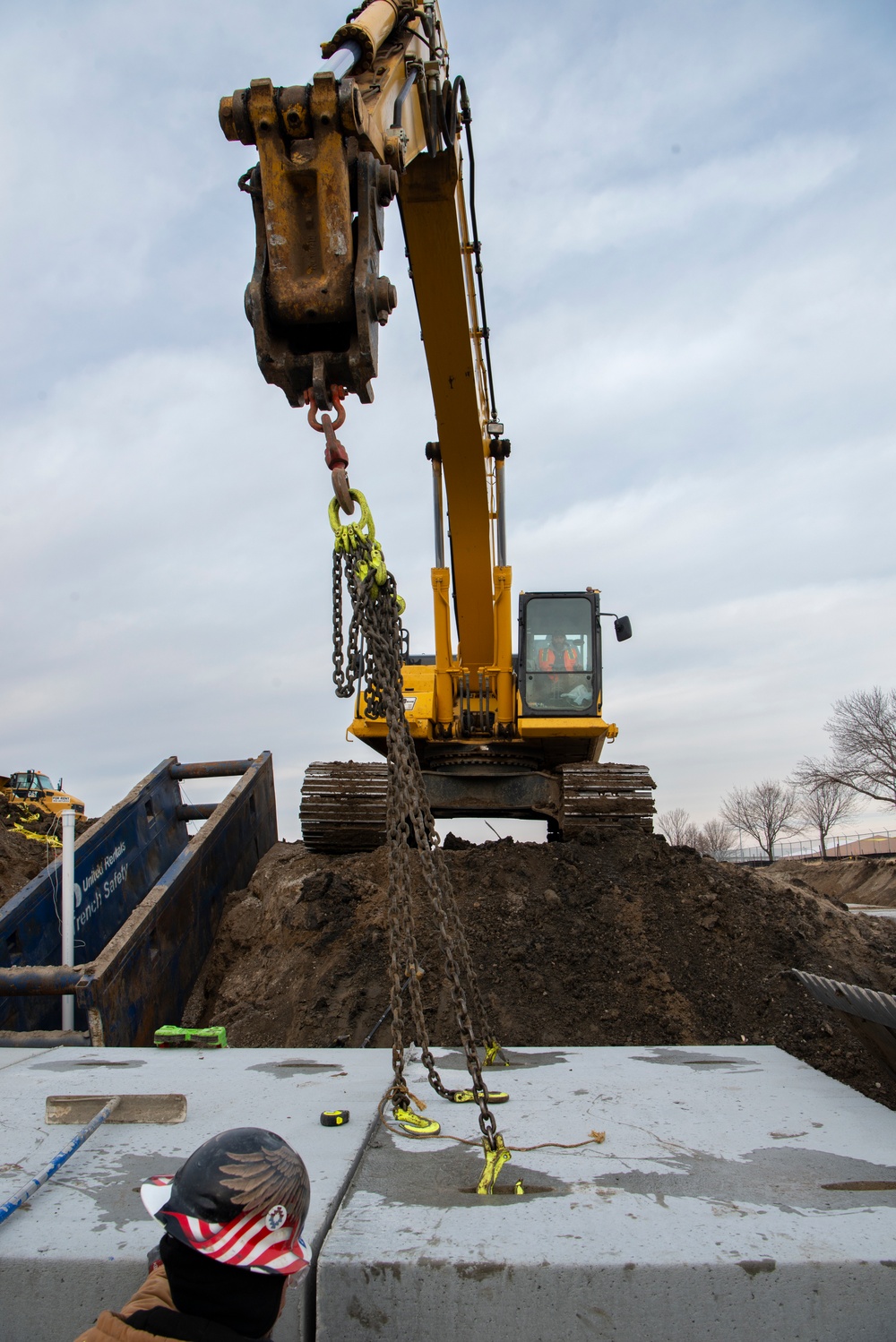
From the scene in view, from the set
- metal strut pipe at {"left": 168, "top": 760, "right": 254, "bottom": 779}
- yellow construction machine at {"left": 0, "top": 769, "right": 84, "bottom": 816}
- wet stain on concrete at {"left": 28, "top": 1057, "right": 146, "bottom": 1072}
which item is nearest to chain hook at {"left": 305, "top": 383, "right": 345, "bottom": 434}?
wet stain on concrete at {"left": 28, "top": 1057, "right": 146, "bottom": 1072}

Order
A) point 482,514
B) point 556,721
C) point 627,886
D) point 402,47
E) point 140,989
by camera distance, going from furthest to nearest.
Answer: point 556,721 → point 482,514 → point 627,886 → point 140,989 → point 402,47

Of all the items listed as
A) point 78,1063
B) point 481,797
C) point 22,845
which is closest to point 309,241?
point 78,1063

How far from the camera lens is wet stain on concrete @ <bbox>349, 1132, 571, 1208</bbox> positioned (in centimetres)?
215

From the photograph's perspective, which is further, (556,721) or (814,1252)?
(556,721)

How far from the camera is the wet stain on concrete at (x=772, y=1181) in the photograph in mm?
2105

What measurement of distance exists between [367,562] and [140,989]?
3324mm

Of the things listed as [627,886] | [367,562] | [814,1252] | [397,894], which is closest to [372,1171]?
[397,894]

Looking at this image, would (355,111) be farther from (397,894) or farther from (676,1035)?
(676,1035)

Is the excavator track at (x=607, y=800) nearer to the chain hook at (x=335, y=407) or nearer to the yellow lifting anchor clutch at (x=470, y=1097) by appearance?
the yellow lifting anchor clutch at (x=470, y=1097)

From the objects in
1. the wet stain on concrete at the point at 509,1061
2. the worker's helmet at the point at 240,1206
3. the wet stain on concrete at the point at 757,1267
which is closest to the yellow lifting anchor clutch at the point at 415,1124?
the wet stain on concrete at the point at 509,1061

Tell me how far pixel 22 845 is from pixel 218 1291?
13.6 metres

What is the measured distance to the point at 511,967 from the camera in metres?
5.66

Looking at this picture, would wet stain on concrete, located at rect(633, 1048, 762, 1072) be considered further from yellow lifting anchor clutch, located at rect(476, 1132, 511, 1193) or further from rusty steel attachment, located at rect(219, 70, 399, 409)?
rusty steel attachment, located at rect(219, 70, 399, 409)

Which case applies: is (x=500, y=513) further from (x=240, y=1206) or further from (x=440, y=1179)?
(x=240, y=1206)
